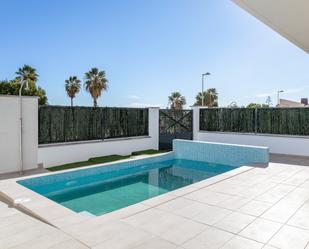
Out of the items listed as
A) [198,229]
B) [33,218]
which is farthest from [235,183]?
[33,218]

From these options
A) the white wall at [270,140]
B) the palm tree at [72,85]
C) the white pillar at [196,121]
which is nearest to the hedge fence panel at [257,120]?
the white pillar at [196,121]

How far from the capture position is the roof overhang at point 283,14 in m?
3.04

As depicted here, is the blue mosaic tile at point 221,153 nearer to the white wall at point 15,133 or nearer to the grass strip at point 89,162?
the grass strip at point 89,162

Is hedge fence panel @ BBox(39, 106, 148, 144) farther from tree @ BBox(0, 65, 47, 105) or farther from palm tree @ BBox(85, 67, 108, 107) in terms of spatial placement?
palm tree @ BBox(85, 67, 108, 107)

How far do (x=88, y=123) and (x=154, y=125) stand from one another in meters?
3.53

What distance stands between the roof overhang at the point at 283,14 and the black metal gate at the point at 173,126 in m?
8.82

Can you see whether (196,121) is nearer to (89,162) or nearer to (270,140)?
(270,140)

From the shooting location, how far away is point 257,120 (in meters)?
11.8

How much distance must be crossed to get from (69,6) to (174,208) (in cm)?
921

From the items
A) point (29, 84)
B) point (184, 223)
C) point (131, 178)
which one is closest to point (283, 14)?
point (184, 223)

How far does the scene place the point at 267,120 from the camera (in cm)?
1150

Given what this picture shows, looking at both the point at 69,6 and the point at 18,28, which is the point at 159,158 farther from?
the point at 18,28

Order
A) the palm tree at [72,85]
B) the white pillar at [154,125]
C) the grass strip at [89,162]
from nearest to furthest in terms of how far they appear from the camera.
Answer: the grass strip at [89,162]
the white pillar at [154,125]
the palm tree at [72,85]

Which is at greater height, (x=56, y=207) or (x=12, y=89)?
(x=12, y=89)
